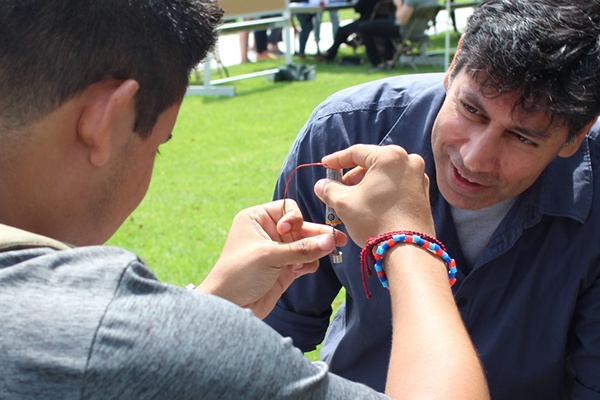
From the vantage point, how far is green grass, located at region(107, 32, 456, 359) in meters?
5.20

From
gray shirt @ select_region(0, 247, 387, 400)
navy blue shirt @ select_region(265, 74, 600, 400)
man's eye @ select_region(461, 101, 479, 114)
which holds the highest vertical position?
gray shirt @ select_region(0, 247, 387, 400)

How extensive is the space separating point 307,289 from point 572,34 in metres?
1.10

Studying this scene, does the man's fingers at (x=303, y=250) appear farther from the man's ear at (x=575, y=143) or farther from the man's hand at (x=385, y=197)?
the man's ear at (x=575, y=143)

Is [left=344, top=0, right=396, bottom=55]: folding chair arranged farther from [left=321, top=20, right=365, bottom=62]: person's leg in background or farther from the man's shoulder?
the man's shoulder

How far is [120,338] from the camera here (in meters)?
1.13

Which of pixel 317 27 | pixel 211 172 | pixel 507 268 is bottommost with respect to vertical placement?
pixel 317 27

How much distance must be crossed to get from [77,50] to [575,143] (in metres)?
1.50

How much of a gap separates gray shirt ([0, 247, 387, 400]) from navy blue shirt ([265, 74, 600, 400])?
49.7 inches

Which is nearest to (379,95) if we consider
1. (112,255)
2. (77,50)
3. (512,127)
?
(512,127)

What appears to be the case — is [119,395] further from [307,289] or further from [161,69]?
[307,289]

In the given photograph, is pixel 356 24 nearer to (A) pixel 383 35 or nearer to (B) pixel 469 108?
(A) pixel 383 35

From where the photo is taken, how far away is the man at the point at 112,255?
1128mm

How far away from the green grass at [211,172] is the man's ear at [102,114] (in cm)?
257

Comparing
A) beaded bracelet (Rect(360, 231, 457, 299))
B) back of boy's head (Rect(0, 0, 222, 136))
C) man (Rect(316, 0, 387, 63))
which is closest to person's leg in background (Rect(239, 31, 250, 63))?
man (Rect(316, 0, 387, 63))
